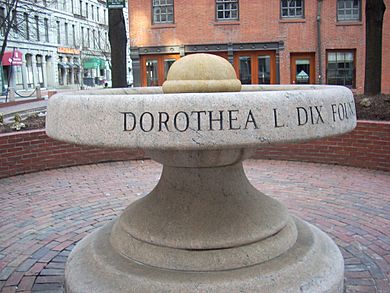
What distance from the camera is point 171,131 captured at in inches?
97.1

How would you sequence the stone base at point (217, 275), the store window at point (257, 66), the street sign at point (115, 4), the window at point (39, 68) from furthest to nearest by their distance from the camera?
the window at point (39, 68), the store window at point (257, 66), the street sign at point (115, 4), the stone base at point (217, 275)

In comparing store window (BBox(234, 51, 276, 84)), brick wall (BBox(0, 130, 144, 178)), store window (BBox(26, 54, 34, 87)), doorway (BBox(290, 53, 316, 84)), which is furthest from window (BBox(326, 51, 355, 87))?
store window (BBox(26, 54, 34, 87))

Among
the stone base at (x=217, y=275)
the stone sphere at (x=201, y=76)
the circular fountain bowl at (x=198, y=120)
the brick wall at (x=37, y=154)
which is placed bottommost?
the stone base at (x=217, y=275)

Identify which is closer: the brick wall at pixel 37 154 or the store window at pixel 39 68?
the brick wall at pixel 37 154

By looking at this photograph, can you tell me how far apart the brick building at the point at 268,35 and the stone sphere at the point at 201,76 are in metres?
18.5

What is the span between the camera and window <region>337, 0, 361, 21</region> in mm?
21156

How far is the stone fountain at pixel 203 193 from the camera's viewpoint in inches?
98.3

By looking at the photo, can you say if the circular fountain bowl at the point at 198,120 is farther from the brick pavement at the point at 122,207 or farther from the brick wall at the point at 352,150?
the brick wall at the point at 352,150

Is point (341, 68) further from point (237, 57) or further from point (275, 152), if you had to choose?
point (275, 152)

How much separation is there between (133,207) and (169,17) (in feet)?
63.4

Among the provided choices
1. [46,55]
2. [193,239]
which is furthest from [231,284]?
[46,55]

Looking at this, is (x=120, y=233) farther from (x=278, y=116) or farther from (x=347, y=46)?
(x=347, y=46)

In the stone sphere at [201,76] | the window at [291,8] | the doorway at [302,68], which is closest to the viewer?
the stone sphere at [201,76]

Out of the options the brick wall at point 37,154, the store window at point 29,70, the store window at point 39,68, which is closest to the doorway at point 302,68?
the brick wall at point 37,154
